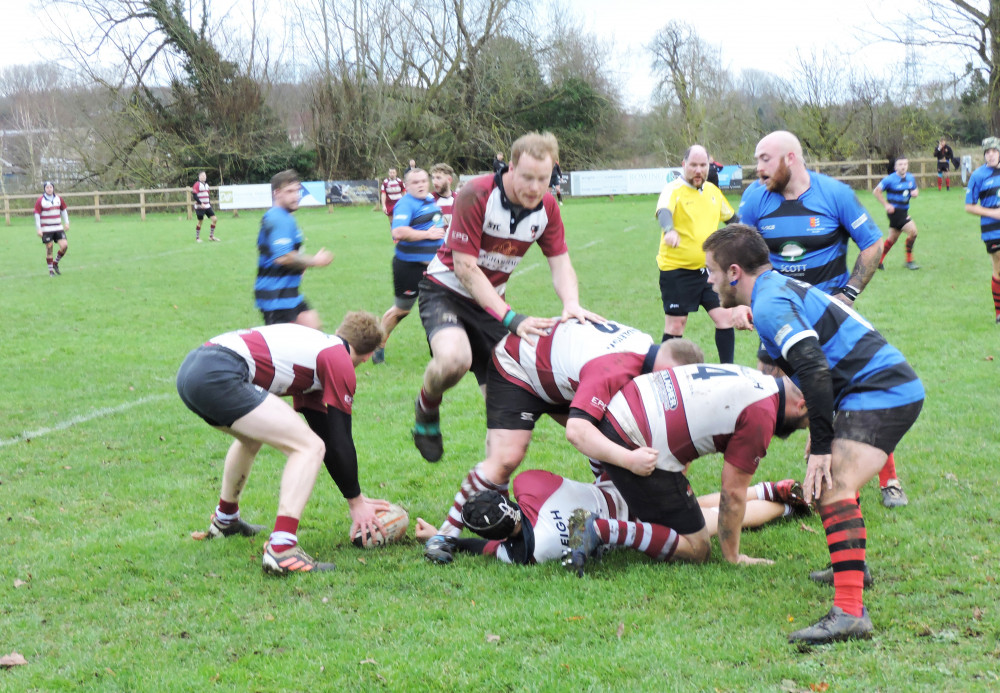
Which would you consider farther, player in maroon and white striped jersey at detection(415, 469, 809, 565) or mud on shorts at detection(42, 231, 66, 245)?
mud on shorts at detection(42, 231, 66, 245)

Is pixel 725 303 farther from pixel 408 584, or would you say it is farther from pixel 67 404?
pixel 67 404

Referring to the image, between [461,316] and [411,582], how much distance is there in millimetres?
1732

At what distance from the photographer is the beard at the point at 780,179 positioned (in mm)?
5422

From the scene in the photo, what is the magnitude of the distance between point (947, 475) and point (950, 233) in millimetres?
15784

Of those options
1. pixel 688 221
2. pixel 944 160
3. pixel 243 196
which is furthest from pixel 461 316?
pixel 243 196

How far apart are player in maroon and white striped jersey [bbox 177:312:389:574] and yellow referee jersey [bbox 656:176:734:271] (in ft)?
13.0

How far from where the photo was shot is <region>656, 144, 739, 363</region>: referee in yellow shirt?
816cm

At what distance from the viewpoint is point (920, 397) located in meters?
3.81

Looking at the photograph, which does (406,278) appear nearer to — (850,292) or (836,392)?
(850,292)

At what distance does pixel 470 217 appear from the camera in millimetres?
5070

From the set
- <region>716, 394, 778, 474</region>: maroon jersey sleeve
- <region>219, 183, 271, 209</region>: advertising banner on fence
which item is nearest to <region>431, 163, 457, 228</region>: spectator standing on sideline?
<region>716, 394, 778, 474</region>: maroon jersey sleeve

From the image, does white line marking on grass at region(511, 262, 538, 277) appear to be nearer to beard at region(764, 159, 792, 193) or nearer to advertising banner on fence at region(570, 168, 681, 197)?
beard at region(764, 159, 792, 193)

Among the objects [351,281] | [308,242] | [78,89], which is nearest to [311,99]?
[78,89]

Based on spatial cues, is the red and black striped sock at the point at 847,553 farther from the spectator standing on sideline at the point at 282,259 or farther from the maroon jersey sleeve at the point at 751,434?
the spectator standing on sideline at the point at 282,259
